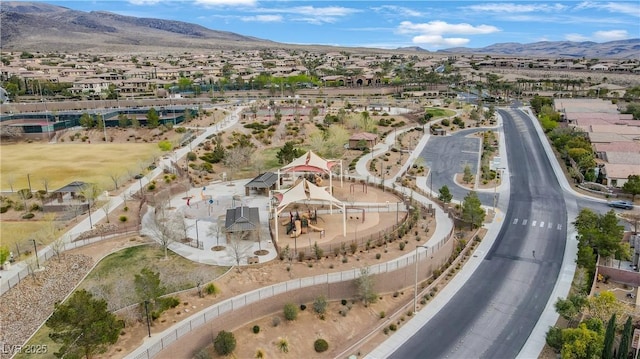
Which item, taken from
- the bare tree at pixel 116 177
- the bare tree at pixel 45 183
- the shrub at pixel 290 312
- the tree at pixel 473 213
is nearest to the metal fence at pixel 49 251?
the bare tree at pixel 116 177

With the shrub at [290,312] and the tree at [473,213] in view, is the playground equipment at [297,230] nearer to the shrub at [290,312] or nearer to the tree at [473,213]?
the shrub at [290,312]

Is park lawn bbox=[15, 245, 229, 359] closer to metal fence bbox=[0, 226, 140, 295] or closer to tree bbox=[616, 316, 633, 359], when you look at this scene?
metal fence bbox=[0, 226, 140, 295]

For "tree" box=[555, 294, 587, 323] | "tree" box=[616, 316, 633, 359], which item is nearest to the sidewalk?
"tree" box=[555, 294, 587, 323]

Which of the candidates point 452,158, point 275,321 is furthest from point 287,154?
point 275,321

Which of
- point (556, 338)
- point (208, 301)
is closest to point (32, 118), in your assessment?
point (208, 301)

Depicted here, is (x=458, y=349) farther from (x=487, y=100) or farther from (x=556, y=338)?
(x=487, y=100)

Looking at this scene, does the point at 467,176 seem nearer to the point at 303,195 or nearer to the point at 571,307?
the point at 303,195
